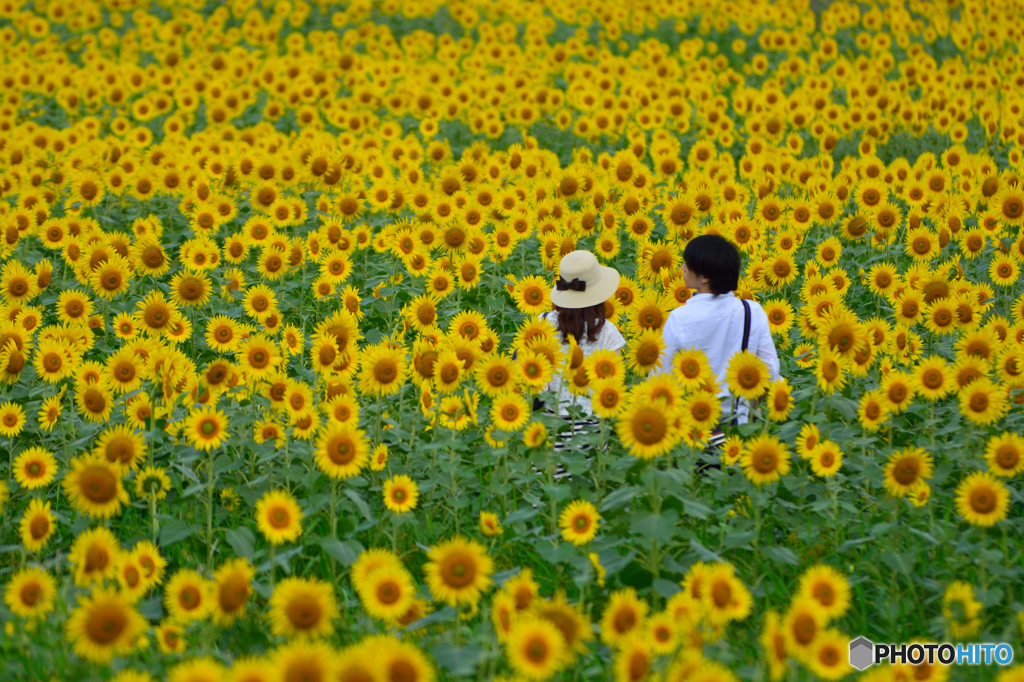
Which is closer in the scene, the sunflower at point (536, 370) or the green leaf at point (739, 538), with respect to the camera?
the green leaf at point (739, 538)

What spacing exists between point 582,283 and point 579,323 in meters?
0.24

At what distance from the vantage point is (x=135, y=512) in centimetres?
503

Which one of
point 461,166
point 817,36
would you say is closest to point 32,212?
point 461,166

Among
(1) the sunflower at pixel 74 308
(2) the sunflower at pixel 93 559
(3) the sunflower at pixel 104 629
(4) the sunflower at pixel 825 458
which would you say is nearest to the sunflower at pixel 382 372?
(2) the sunflower at pixel 93 559

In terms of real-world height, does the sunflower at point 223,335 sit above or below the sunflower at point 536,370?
above

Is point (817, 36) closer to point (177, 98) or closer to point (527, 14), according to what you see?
point (527, 14)

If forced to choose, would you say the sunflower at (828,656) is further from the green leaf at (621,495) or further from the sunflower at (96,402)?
the sunflower at (96,402)

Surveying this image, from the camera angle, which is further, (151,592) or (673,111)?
(673,111)

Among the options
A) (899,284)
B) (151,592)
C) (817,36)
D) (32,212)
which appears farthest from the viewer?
(817,36)

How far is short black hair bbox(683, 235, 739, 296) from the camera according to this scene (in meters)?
5.01

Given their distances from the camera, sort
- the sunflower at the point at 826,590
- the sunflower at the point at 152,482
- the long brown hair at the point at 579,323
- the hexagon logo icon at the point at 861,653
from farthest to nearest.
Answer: the long brown hair at the point at 579,323
the sunflower at the point at 152,482
the hexagon logo icon at the point at 861,653
the sunflower at the point at 826,590

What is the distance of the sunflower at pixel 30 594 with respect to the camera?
351 centimetres

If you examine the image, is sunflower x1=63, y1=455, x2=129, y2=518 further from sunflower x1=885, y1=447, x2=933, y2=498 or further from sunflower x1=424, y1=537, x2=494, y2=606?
sunflower x1=885, y1=447, x2=933, y2=498

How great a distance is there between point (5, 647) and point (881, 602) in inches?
152
